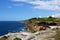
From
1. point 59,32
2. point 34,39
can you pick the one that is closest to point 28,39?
point 34,39

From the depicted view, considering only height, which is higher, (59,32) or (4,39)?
(59,32)

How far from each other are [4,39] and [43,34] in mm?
5463

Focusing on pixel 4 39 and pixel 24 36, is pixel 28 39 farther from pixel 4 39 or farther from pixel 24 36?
pixel 4 39

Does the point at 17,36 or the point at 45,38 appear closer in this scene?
the point at 45,38

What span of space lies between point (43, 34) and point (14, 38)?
291 centimetres

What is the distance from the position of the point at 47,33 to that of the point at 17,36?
10.0ft

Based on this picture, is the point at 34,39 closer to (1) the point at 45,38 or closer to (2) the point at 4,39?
(1) the point at 45,38

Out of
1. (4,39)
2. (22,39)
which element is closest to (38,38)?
(22,39)

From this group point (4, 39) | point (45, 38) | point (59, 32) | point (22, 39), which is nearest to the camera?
point (59, 32)

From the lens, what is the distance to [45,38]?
1825 cm

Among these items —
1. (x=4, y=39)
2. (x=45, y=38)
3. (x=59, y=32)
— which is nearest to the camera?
(x=59, y=32)

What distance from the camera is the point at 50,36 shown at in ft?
60.9

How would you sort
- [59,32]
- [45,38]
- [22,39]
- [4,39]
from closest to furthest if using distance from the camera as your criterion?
1. [59,32]
2. [45,38]
3. [22,39]
4. [4,39]

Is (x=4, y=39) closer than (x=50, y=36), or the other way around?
(x=50, y=36)
